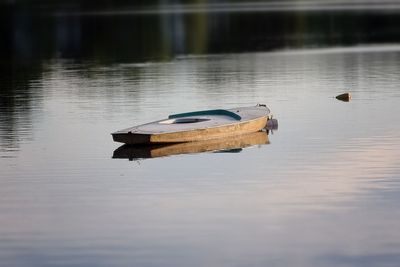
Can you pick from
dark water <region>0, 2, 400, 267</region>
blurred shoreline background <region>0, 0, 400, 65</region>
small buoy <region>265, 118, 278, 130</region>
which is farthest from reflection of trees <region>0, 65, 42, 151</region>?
blurred shoreline background <region>0, 0, 400, 65</region>

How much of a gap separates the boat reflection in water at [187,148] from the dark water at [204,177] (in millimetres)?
756

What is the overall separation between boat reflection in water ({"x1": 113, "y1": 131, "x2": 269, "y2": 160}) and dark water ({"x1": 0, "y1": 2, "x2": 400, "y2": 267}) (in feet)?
2.48

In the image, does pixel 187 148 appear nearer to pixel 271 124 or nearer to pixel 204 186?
pixel 271 124

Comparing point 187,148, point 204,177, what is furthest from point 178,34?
point 204,177

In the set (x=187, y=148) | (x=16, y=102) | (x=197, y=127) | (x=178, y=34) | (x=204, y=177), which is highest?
(x=197, y=127)

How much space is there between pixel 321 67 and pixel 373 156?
135ft

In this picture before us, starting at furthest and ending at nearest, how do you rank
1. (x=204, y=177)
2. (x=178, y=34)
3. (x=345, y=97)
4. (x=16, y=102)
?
1. (x=178, y=34)
2. (x=16, y=102)
3. (x=345, y=97)
4. (x=204, y=177)

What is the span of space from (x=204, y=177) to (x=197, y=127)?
819cm

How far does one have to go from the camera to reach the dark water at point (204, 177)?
86.5 ft

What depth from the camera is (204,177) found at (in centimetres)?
3584

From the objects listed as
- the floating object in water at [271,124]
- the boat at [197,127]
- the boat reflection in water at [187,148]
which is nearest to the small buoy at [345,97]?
the boat at [197,127]

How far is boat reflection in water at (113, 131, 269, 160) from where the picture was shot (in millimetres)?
41500

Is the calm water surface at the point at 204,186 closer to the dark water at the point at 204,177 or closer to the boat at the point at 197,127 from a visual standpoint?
the dark water at the point at 204,177

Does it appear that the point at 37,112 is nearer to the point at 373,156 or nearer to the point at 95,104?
the point at 95,104
